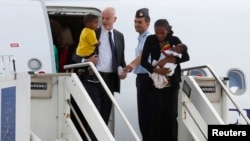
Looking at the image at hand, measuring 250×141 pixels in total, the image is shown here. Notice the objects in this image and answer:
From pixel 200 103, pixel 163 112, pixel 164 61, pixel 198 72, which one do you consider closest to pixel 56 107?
pixel 163 112

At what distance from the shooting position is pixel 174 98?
→ 27.8 ft

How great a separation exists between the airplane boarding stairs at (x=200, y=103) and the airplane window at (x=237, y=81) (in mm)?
1022

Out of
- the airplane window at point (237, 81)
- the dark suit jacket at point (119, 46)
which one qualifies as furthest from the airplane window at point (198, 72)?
the dark suit jacket at point (119, 46)

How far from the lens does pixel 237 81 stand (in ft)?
34.7

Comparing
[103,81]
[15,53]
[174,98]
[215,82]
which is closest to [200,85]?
[215,82]

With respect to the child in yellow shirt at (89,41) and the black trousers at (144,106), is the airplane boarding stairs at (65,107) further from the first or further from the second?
the black trousers at (144,106)

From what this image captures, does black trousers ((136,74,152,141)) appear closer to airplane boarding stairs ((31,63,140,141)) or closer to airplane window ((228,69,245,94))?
airplane boarding stairs ((31,63,140,141))

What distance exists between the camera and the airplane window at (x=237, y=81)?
34.5 feet

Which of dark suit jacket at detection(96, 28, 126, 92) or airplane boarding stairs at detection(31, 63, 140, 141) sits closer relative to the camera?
airplane boarding stairs at detection(31, 63, 140, 141)

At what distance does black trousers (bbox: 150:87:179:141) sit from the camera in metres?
8.40

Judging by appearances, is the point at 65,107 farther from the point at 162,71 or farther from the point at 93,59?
the point at 162,71

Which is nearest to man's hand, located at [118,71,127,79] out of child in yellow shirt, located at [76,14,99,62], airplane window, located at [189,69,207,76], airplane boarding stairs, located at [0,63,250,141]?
child in yellow shirt, located at [76,14,99,62]

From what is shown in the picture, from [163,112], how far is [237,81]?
2.49 meters

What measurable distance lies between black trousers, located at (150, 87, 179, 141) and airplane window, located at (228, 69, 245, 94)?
7.44 ft
